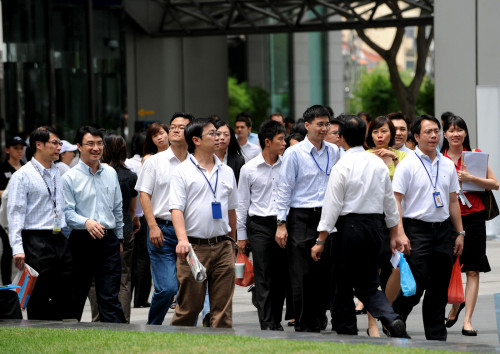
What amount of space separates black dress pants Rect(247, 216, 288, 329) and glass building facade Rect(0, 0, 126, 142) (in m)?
12.3

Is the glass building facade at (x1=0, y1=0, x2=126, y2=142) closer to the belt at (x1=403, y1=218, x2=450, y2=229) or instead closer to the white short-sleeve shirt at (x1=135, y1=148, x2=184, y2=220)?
the white short-sleeve shirt at (x1=135, y1=148, x2=184, y2=220)

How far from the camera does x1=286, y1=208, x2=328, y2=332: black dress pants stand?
28.9 ft

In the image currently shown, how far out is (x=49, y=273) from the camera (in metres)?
8.87

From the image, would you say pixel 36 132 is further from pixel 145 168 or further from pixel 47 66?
pixel 47 66

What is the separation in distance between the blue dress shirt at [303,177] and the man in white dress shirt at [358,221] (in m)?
0.92

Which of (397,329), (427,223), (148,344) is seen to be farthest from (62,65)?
(397,329)

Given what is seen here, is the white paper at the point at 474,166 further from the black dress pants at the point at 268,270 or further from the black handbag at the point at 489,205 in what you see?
the black dress pants at the point at 268,270

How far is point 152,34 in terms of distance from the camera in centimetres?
3152

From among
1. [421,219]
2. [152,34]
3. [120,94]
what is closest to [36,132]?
[421,219]

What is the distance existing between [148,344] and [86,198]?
193 cm

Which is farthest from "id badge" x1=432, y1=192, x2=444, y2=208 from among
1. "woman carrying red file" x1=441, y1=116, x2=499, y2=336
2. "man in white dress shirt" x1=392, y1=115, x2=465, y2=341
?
"woman carrying red file" x1=441, y1=116, x2=499, y2=336

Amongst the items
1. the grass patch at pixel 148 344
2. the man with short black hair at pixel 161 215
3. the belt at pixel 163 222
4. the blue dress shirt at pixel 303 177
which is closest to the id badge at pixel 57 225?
the man with short black hair at pixel 161 215

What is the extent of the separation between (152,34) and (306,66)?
85.0ft

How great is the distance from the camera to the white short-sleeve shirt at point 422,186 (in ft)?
27.1
